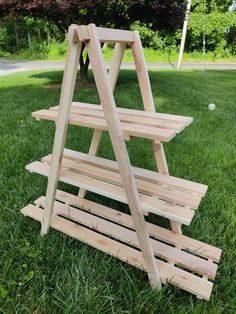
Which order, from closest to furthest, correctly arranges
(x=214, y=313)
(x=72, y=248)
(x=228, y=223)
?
(x=214, y=313) < (x=72, y=248) < (x=228, y=223)

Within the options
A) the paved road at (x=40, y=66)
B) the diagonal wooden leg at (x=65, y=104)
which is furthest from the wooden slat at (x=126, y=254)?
the paved road at (x=40, y=66)

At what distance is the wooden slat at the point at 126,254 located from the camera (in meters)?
1.46

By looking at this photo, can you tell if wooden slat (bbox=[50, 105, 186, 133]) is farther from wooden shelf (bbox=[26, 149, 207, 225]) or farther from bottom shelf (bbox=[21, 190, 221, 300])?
bottom shelf (bbox=[21, 190, 221, 300])

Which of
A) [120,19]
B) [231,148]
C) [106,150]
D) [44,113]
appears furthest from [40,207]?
[120,19]

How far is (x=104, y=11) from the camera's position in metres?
6.47

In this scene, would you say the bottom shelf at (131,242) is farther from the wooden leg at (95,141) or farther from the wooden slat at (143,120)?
the wooden slat at (143,120)

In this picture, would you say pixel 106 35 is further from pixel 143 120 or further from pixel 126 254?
pixel 126 254

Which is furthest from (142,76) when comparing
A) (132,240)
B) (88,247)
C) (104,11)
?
(104,11)

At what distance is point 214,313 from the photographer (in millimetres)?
1401

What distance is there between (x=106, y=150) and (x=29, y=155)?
0.82m

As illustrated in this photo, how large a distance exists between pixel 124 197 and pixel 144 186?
7.8 inches

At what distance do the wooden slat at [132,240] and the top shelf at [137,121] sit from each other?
0.71 m

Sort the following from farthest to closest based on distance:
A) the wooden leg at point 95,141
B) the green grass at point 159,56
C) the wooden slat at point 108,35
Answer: the green grass at point 159,56 → the wooden leg at point 95,141 → the wooden slat at point 108,35

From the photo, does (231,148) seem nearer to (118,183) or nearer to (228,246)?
(228,246)
